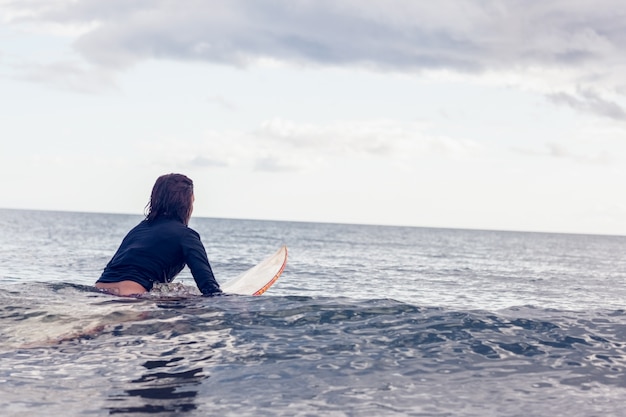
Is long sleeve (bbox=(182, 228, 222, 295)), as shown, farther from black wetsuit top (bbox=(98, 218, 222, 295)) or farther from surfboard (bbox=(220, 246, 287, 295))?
surfboard (bbox=(220, 246, 287, 295))

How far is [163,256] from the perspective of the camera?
8.52m

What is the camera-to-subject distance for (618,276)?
131ft

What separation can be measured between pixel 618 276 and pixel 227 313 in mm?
37641

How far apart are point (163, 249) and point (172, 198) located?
2.32ft

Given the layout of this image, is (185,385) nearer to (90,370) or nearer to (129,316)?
(90,370)

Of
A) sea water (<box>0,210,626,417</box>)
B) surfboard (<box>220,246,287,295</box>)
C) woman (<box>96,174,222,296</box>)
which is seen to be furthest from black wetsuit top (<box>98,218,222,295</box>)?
surfboard (<box>220,246,287,295</box>)

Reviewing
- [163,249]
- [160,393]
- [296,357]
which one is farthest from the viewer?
[163,249]

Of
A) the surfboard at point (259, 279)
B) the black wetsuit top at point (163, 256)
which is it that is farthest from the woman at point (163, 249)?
the surfboard at point (259, 279)

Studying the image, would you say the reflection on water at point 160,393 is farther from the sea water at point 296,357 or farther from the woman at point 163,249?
the woman at point 163,249

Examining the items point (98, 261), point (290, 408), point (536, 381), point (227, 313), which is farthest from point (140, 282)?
point (98, 261)

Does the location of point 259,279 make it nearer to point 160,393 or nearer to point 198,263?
point 198,263

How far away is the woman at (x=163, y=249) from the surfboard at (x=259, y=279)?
7.91 feet

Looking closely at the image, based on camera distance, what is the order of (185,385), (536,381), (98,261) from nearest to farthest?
(185,385)
(536,381)
(98,261)

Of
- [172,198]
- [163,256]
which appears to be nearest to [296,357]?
[163,256]
